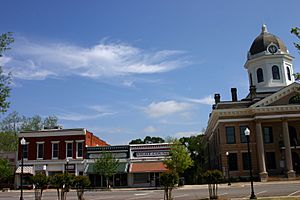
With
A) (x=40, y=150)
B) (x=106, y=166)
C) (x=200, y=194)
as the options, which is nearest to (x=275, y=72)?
(x=106, y=166)

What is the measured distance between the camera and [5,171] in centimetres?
5406

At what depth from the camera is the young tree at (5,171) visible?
2072 inches

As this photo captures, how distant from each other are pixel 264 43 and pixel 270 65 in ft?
12.9

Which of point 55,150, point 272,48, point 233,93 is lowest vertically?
point 55,150

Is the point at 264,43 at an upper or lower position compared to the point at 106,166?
upper

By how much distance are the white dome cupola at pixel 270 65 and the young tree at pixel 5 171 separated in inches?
1580

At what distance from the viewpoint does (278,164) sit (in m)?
53.4

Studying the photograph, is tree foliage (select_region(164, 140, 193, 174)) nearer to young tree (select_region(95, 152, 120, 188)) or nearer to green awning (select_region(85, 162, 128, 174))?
green awning (select_region(85, 162, 128, 174))

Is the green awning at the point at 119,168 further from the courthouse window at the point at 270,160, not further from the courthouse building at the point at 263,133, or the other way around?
the courthouse window at the point at 270,160

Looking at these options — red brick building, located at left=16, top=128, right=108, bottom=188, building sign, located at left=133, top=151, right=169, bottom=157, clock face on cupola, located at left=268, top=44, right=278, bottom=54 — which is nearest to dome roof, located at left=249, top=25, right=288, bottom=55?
clock face on cupola, located at left=268, top=44, right=278, bottom=54

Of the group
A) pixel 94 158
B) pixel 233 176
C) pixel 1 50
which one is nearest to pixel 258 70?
pixel 233 176

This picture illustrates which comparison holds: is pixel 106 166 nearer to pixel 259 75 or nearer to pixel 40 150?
pixel 40 150

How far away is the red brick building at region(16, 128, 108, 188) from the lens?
58.1m

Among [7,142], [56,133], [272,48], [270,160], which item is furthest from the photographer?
[7,142]
